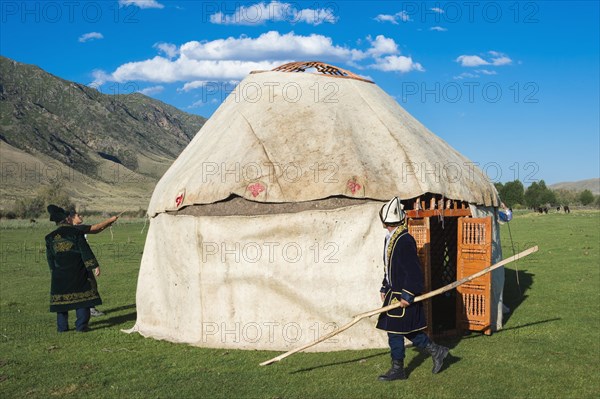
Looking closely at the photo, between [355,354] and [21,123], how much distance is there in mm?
138117

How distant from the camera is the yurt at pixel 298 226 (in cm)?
683

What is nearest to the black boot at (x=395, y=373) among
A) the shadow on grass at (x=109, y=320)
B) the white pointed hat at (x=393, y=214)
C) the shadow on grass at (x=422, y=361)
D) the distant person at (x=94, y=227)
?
the shadow on grass at (x=422, y=361)

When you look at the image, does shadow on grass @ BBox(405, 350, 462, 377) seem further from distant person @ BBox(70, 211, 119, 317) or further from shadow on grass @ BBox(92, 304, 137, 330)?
shadow on grass @ BBox(92, 304, 137, 330)

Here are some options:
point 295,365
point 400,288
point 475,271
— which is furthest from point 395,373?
point 475,271

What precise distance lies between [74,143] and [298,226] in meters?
140

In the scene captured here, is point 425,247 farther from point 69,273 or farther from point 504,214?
point 69,273

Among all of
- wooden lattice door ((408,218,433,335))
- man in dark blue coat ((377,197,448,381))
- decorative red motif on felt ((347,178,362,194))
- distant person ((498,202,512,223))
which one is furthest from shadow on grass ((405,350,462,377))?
distant person ((498,202,512,223))

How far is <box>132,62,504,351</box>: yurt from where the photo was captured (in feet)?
22.4

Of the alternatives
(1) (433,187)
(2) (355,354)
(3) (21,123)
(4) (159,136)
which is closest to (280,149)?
(1) (433,187)

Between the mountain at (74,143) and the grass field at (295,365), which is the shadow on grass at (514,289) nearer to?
the grass field at (295,365)

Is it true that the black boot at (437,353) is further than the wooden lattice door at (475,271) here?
No

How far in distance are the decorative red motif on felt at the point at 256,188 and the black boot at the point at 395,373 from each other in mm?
2450

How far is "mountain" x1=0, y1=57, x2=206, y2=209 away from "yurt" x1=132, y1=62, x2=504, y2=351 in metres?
73.2

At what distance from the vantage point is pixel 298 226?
6848 millimetres
